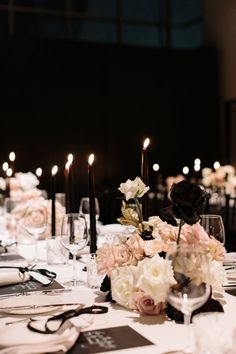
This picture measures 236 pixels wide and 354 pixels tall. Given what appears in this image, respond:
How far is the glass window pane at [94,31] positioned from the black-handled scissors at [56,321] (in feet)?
23.7

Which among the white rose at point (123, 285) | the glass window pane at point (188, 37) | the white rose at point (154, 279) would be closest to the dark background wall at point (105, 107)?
the glass window pane at point (188, 37)

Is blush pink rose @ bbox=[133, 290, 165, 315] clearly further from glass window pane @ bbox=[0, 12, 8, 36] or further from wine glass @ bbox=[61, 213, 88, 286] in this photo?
glass window pane @ bbox=[0, 12, 8, 36]

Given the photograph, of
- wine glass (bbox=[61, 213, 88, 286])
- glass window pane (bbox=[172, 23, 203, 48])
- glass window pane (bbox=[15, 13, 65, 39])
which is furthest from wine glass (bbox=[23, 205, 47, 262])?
glass window pane (bbox=[172, 23, 203, 48])

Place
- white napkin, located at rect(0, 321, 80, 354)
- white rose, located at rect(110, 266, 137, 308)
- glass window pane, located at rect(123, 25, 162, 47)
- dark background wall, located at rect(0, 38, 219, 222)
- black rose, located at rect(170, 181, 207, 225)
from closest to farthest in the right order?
white napkin, located at rect(0, 321, 80, 354) < black rose, located at rect(170, 181, 207, 225) < white rose, located at rect(110, 266, 137, 308) < dark background wall, located at rect(0, 38, 219, 222) < glass window pane, located at rect(123, 25, 162, 47)

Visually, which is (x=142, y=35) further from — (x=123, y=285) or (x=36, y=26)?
(x=123, y=285)

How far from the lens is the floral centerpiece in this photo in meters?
1.51

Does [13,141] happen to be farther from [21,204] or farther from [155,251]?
[155,251]

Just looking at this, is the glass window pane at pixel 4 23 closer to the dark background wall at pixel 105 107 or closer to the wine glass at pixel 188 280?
the dark background wall at pixel 105 107

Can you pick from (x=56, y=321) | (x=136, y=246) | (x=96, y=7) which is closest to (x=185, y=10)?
(x=96, y=7)

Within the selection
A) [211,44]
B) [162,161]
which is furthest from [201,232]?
[211,44]

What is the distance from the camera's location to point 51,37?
8188 mm

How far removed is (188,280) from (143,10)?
8132mm

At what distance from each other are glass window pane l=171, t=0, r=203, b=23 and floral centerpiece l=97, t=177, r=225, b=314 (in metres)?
7.87

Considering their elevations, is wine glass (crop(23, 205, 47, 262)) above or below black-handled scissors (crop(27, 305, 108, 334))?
above
